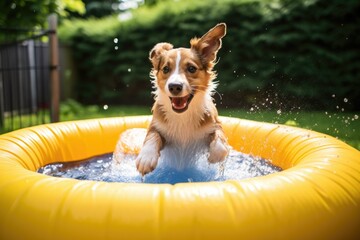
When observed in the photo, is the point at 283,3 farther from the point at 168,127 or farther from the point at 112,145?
the point at 168,127

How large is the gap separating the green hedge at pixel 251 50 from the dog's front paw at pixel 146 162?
17.7 ft

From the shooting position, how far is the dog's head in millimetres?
3047

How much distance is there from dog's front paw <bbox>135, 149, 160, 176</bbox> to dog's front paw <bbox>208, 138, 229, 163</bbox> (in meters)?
0.46

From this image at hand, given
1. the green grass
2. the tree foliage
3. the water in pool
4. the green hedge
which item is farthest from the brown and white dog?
the green hedge

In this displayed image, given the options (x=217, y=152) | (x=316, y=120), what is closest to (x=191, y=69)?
(x=217, y=152)

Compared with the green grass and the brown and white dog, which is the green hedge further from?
the brown and white dog

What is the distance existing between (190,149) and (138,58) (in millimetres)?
8457

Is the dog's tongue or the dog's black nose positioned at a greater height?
the dog's black nose

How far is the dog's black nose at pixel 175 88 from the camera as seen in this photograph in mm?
2959

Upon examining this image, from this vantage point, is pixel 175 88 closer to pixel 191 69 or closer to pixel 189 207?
pixel 191 69

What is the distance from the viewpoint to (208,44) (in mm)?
3404

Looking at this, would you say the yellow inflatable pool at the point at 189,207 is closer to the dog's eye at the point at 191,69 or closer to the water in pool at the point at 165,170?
the water in pool at the point at 165,170

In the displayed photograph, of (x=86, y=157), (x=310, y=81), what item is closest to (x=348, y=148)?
(x=86, y=157)

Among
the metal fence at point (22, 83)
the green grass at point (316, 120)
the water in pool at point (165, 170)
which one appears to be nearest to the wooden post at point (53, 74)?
the metal fence at point (22, 83)
